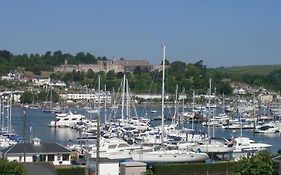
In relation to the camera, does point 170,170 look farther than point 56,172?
Yes

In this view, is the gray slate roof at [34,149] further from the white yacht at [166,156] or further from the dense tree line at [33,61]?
the dense tree line at [33,61]

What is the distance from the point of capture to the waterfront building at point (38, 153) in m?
24.2

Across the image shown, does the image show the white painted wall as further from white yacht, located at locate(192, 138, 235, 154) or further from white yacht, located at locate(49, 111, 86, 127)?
white yacht, located at locate(49, 111, 86, 127)

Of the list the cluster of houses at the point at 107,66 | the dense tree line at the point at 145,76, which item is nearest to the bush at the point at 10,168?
the dense tree line at the point at 145,76

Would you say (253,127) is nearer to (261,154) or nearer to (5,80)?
(261,154)

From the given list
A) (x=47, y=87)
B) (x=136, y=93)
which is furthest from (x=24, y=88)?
(x=136, y=93)

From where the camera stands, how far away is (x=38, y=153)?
24.6 m

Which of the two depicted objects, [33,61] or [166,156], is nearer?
[166,156]

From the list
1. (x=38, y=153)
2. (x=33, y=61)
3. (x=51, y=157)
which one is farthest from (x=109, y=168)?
(x=33, y=61)

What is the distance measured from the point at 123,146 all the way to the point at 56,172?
32.8 ft

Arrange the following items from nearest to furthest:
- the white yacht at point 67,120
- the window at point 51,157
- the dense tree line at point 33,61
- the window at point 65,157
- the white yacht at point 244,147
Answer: the window at point 51,157 → the window at point 65,157 → the white yacht at point 244,147 → the white yacht at point 67,120 → the dense tree line at point 33,61

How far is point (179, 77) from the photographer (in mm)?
104375

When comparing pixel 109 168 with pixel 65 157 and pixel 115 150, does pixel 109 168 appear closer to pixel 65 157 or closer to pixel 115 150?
pixel 65 157

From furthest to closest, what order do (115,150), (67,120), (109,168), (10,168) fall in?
1. (67,120)
2. (115,150)
3. (109,168)
4. (10,168)
